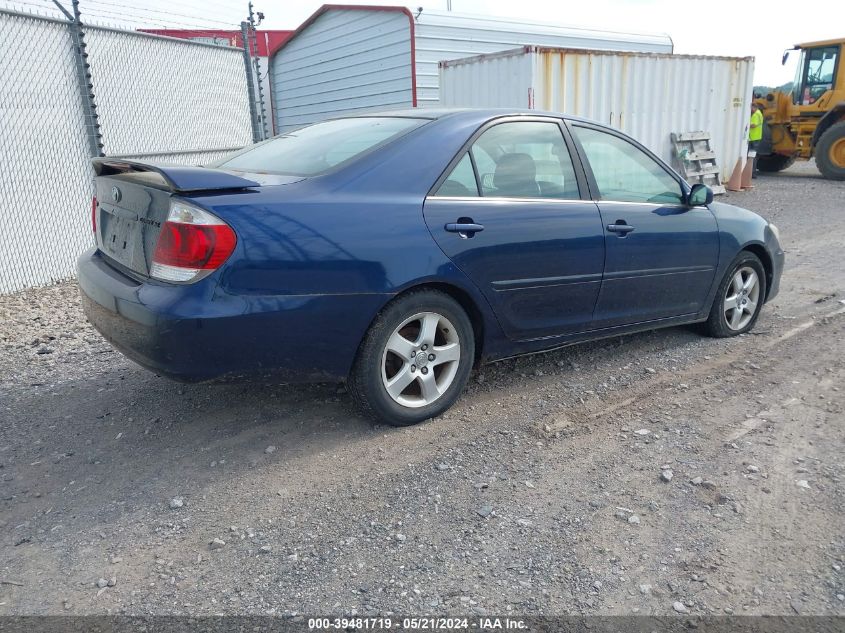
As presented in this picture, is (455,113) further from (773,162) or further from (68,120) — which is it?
(773,162)

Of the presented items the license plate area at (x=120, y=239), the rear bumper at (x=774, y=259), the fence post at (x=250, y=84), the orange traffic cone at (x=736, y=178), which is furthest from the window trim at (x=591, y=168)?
the orange traffic cone at (x=736, y=178)

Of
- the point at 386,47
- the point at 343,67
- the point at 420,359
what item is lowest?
the point at 420,359

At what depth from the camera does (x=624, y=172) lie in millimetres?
4527

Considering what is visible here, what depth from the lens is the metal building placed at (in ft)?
44.8

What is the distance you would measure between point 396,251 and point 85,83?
539cm

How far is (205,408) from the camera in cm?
395

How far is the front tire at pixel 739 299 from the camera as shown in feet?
16.7

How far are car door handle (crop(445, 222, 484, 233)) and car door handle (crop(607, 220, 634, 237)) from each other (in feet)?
3.15

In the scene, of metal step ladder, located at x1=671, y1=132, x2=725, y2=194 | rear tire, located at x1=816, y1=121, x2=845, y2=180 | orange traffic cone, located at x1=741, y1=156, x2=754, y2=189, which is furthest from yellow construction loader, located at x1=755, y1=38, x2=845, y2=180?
metal step ladder, located at x1=671, y1=132, x2=725, y2=194

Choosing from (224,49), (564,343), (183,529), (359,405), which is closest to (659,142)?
(224,49)

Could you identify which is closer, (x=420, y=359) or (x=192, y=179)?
(x=192, y=179)

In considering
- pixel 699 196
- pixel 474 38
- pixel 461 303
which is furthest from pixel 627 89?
pixel 461 303

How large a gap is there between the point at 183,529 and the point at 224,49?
7548 millimetres

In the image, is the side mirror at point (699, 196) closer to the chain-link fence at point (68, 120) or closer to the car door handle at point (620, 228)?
the car door handle at point (620, 228)
